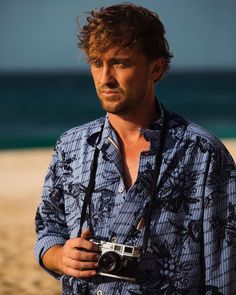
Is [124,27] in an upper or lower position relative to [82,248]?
upper

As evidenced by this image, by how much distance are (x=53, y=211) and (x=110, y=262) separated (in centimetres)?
38

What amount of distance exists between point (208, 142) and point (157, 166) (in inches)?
6.8

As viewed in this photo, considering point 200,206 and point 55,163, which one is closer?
point 200,206

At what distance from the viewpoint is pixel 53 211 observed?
2.78 meters

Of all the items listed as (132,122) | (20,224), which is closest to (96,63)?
(132,122)

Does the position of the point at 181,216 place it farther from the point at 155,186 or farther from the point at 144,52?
the point at 144,52

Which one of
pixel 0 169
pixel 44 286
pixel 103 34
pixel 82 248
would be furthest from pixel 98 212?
pixel 0 169

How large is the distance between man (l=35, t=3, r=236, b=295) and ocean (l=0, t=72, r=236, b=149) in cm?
2715

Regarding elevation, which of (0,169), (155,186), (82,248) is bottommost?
(0,169)

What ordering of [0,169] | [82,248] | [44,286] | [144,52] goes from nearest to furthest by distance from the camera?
1. [82,248]
2. [144,52]
3. [44,286]
4. [0,169]

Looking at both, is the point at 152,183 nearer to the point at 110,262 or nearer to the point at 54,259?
the point at 110,262

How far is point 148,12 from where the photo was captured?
8.92 feet

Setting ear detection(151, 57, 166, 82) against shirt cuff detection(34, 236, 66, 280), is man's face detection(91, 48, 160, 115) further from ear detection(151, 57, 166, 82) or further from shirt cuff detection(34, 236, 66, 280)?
shirt cuff detection(34, 236, 66, 280)

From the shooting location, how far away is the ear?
8.96ft
